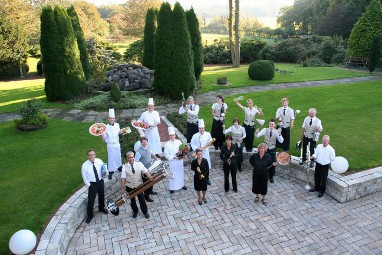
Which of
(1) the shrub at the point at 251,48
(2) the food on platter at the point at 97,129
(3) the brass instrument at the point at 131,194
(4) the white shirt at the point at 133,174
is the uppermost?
(1) the shrub at the point at 251,48

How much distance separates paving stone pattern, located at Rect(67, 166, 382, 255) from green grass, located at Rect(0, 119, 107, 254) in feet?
4.31

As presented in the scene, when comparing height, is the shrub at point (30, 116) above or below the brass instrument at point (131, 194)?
above

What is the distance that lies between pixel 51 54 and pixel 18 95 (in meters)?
5.31

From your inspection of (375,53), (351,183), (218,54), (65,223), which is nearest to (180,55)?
(351,183)

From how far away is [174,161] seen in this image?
373 inches

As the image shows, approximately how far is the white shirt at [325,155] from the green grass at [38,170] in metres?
6.85

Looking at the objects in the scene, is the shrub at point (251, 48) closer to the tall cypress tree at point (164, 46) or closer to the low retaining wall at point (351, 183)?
the tall cypress tree at point (164, 46)

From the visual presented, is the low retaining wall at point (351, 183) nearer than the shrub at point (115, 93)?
Yes

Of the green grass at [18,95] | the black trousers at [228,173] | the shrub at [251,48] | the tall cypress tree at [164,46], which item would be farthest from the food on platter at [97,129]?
the shrub at [251,48]

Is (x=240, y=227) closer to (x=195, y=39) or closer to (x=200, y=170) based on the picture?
(x=200, y=170)

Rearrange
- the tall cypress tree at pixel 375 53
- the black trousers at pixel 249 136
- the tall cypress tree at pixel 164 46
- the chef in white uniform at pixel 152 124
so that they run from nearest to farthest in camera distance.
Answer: the chef in white uniform at pixel 152 124
the black trousers at pixel 249 136
the tall cypress tree at pixel 164 46
the tall cypress tree at pixel 375 53

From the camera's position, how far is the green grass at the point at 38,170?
26.7 feet

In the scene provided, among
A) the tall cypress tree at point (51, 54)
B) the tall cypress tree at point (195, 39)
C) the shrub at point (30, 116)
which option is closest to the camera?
the shrub at point (30, 116)

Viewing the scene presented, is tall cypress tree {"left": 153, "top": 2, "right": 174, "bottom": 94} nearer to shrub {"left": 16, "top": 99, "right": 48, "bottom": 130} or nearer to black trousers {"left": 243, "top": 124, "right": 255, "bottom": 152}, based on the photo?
shrub {"left": 16, "top": 99, "right": 48, "bottom": 130}
